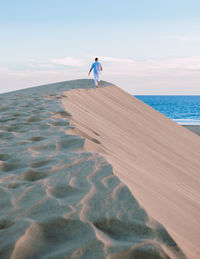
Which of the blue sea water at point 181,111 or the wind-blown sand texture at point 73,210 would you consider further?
the blue sea water at point 181,111

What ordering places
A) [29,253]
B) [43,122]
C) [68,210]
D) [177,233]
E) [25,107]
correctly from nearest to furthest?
1. [29,253]
2. [177,233]
3. [68,210]
4. [43,122]
5. [25,107]

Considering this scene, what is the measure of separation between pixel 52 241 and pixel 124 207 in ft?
1.43

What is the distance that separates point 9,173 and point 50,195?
55 cm

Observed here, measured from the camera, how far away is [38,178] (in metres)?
2.01

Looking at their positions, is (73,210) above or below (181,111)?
above

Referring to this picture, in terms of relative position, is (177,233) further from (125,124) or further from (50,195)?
Result: (125,124)

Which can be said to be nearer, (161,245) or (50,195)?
(161,245)

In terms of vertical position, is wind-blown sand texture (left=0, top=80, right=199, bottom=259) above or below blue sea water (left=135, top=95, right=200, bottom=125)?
above

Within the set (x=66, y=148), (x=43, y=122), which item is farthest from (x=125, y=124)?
(x=66, y=148)

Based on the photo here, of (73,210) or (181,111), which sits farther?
(181,111)

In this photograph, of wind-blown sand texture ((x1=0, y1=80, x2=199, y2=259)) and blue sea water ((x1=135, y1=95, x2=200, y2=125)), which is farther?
blue sea water ((x1=135, y1=95, x2=200, y2=125))

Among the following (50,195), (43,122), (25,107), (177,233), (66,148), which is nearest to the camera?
(177,233)

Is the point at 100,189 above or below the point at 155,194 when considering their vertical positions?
above

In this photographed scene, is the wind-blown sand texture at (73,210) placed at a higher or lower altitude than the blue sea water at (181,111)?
higher
